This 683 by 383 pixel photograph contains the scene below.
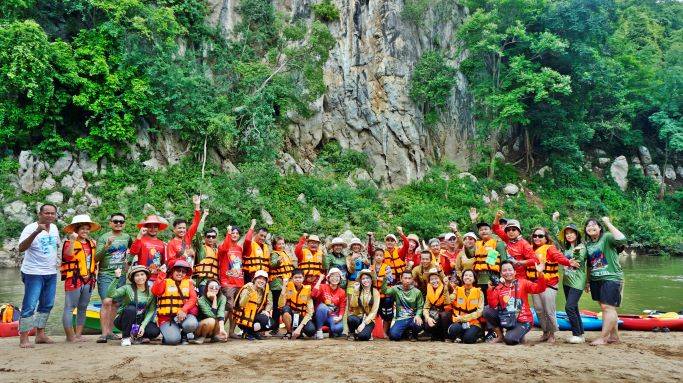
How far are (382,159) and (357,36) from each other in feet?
20.4

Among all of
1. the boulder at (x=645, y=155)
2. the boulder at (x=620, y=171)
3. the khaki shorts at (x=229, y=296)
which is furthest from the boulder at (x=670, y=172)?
the khaki shorts at (x=229, y=296)

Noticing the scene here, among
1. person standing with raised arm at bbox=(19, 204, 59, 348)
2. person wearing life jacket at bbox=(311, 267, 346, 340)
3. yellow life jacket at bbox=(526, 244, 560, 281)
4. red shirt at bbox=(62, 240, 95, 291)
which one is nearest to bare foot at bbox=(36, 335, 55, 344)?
person standing with raised arm at bbox=(19, 204, 59, 348)

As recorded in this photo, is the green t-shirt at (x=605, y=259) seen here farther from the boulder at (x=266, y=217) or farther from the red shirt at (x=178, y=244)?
the boulder at (x=266, y=217)

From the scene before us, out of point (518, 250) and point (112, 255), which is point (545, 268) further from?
point (112, 255)

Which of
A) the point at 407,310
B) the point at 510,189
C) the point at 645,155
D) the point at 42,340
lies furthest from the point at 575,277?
the point at 645,155

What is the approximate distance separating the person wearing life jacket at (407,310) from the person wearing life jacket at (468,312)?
0.49 metres

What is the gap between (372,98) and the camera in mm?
24172

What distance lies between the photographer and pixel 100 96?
56.6 feet

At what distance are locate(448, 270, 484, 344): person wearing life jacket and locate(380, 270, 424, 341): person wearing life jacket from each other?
0.49 metres

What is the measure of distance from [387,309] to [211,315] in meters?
2.39

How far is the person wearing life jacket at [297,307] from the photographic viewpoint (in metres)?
6.69

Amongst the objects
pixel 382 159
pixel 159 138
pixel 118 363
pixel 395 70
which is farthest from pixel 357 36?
pixel 118 363

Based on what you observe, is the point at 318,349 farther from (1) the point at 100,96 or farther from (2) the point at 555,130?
(2) the point at 555,130

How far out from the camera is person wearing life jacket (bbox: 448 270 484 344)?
6141mm
